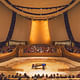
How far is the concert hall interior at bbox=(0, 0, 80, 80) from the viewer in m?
8.79

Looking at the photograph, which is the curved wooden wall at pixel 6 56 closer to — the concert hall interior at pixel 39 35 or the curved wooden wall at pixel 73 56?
the concert hall interior at pixel 39 35

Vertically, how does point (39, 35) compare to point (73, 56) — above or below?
above

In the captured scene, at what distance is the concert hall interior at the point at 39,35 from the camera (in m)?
8.79

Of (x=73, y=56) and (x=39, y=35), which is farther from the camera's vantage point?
(x=39, y=35)

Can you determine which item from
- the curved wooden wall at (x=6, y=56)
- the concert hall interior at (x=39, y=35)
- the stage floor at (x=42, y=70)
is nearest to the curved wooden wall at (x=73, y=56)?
the concert hall interior at (x=39, y=35)

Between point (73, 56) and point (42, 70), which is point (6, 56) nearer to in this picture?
point (42, 70)

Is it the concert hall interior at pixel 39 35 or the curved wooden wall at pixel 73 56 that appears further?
the curved wooden wall at pixel 73 56

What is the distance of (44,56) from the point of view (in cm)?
1259

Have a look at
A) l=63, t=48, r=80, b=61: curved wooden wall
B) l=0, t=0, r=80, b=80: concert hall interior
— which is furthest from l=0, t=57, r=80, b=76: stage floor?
l=63, t=48, r=80, b=61: curved wooden wall

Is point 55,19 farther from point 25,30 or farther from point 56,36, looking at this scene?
point 25,30

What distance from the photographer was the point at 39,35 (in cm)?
2016

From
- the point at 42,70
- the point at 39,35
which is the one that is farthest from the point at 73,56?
the point at 39,35

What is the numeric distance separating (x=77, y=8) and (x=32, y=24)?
10956mm

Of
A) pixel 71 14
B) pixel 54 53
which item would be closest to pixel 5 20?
pixel 54 53
